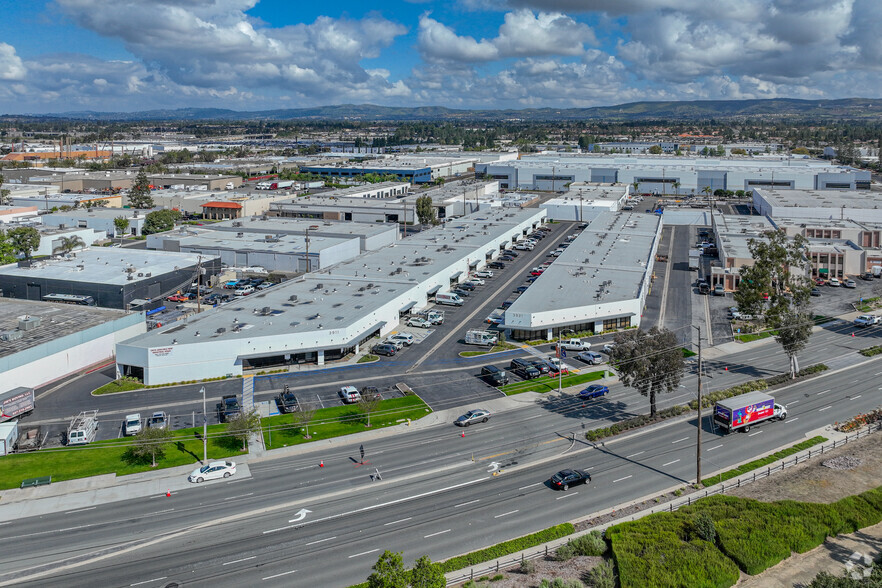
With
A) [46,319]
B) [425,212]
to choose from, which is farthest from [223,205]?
[46,319]

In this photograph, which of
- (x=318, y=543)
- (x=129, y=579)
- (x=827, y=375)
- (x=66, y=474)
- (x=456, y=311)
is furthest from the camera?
(x=456, y=311)

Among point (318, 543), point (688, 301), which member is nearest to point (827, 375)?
point (688, 301)

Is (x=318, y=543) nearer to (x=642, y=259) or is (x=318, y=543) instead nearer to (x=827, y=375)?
(x=827, y=375)

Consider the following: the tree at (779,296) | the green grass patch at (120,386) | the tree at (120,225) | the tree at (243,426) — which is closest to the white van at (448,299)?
the tree at (779,296)

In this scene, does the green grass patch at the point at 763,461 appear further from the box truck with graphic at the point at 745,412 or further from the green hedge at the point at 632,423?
the green hedge at the point at 632,423

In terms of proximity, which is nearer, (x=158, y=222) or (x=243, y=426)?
(x=243, y=426)

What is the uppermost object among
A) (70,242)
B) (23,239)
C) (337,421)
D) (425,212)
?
(425,212)

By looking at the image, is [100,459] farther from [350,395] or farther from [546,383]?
[546,383]
